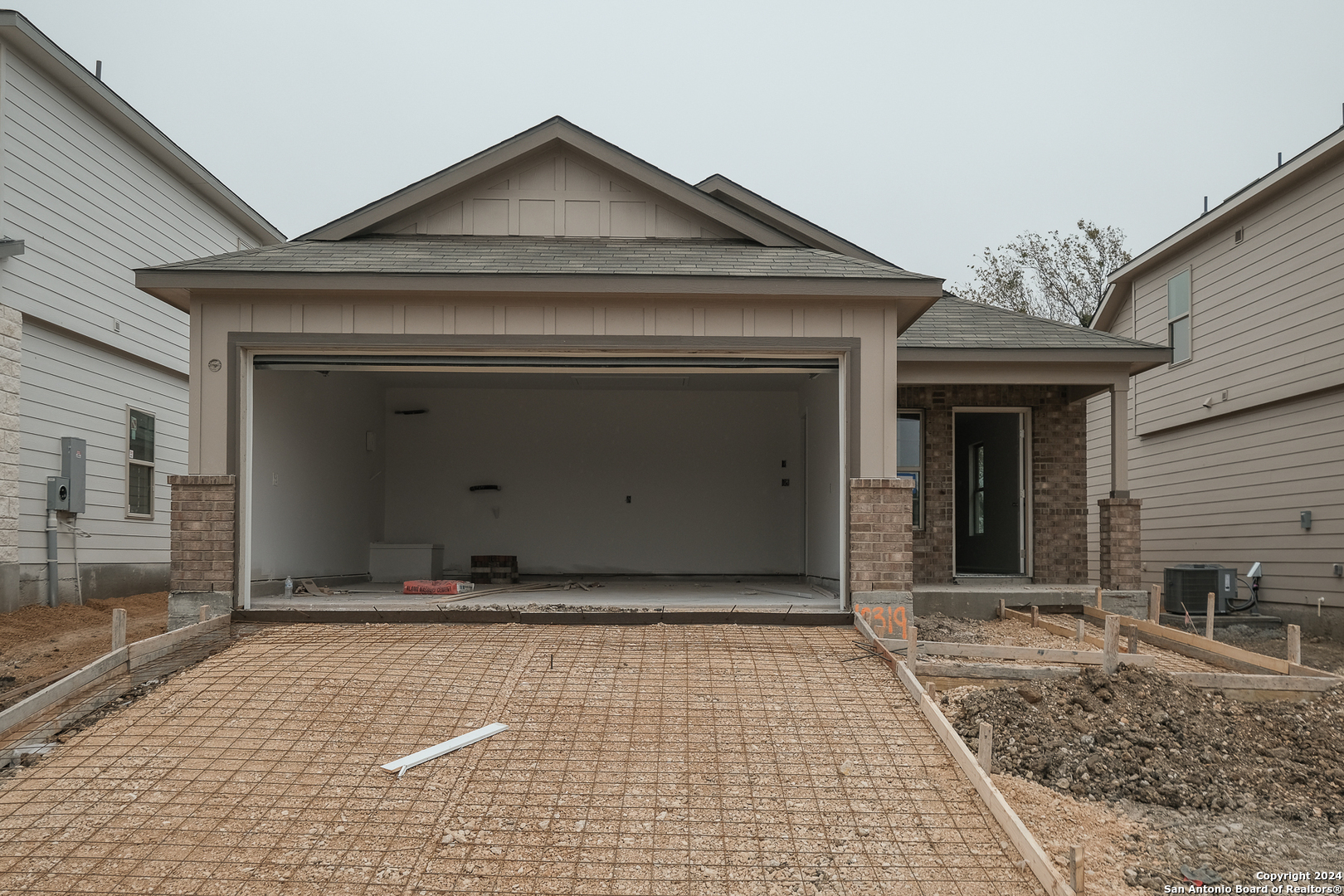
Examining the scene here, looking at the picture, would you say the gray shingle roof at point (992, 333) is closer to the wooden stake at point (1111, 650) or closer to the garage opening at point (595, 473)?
the garage opening at point (595, 473)

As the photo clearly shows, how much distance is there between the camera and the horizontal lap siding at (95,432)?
38.9ft

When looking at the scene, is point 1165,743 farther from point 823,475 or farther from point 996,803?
point 823,475

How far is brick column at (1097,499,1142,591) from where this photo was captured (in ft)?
38.2

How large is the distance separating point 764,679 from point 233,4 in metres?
37.5

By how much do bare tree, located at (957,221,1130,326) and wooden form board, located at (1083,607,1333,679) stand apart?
23002 millimetres

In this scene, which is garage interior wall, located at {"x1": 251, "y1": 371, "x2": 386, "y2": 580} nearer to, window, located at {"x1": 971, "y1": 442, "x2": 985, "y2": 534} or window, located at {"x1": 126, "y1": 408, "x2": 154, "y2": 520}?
window, located at {"x1": 126, "y1": 408, "x2": 154, "y2": 520}

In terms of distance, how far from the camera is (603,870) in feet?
14.7

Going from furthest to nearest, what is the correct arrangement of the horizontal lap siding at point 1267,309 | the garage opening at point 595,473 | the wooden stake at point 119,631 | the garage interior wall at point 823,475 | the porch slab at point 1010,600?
the garage opening at point 595,473
the horizontal lap siding at point 1267,309
the porch slab at point 1010,600
the garage interior wall at point 823,475
the wooden stake at point 119,631

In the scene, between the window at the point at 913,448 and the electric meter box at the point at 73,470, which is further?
the window at the point at 913,448

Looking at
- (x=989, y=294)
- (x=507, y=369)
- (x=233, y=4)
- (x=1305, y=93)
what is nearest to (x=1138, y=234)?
(x=1305, y=93)

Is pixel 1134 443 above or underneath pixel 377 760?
above

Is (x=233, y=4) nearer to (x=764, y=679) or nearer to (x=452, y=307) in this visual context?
(x=452, y=307)

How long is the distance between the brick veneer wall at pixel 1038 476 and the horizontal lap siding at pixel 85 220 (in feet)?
35.4

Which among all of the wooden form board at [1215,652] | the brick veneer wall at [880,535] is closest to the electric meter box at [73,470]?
the brick veneer wall at [880,535]
